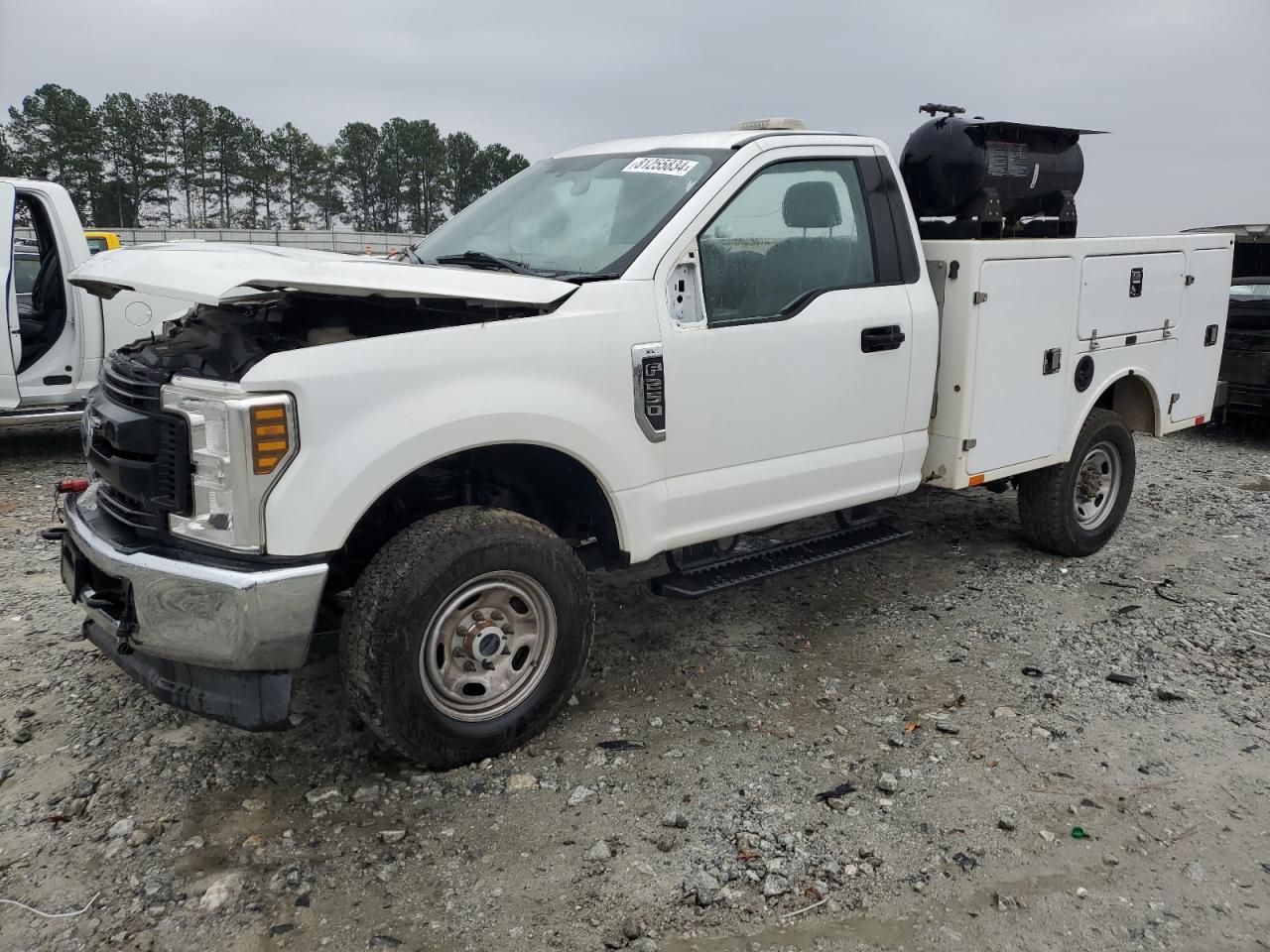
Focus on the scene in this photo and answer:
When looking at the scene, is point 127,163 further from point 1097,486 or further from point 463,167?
point 1097,486

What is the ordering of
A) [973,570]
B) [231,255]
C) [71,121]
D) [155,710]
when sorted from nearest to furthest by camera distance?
[231,255] → [155,710] → [973,570] → [71,121]

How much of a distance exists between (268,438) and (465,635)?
930mm

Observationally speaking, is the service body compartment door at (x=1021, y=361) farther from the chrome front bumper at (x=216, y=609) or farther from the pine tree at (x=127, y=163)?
the pine tree at (x=127, y=163)

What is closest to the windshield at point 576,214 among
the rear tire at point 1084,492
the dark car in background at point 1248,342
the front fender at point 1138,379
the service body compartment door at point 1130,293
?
the service body compartment door at point 1130,293

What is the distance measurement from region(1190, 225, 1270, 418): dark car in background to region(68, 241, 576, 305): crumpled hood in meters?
8.04

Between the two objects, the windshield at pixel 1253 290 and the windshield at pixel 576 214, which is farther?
the windshield at pixel 1253 290

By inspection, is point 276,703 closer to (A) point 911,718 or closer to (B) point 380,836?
(B) point 380,836

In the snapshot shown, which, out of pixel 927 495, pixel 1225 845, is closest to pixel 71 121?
pixel 927 495

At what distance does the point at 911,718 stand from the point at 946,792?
1.73 feet

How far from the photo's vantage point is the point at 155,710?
3.82m

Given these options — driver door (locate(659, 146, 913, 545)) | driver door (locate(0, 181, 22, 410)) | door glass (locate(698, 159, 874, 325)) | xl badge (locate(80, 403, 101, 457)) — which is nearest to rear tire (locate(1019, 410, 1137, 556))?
driver door (locate(659, 146, 913, 545))

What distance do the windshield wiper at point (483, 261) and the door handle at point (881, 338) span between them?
142cm

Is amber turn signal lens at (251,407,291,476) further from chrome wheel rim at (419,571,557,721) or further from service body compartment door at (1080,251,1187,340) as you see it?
service body compartment door at (1080,251,1187,340)

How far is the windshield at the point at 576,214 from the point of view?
12.6 feet
